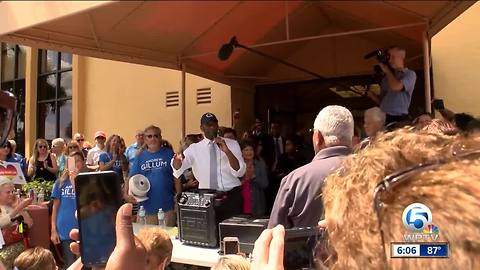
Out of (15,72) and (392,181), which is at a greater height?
(15,72)

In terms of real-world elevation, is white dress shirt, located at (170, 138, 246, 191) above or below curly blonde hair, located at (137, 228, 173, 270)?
above

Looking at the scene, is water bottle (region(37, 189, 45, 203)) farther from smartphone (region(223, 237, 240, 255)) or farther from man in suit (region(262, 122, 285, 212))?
smartphone (region(223, 237, 240, 255))

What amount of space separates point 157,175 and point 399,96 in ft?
8.67

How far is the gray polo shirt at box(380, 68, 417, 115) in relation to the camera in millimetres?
3555

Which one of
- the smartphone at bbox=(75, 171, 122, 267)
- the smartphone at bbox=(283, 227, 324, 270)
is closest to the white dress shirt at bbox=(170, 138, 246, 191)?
the smartphone at bbox=(75, 171, 122, 267)

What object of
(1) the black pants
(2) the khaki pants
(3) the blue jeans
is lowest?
(3) the blue jeans

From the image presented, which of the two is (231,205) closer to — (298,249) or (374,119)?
(374,119)

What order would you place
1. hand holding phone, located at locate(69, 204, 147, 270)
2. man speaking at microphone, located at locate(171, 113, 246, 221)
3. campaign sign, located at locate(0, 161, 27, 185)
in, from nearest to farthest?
hand holding phone, located at locate(69, 204, 147, 270) < man speaking at microphone, located at locate(171, 113, 246, 221) < campaign sign, located at locate(0, 161, 27, 185)

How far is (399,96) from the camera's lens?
3.59 metres

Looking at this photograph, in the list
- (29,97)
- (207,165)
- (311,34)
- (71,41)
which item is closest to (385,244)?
(207,165)

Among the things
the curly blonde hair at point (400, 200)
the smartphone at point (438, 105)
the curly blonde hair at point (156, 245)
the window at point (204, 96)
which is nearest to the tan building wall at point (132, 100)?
the window at point (204, 96)

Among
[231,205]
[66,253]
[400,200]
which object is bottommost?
[66,253]

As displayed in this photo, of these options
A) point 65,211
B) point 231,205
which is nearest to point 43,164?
point 65,211

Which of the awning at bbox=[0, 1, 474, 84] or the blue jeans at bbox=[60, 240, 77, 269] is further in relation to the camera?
the blue jeans at bbox=[60, 240, 77, 269]
